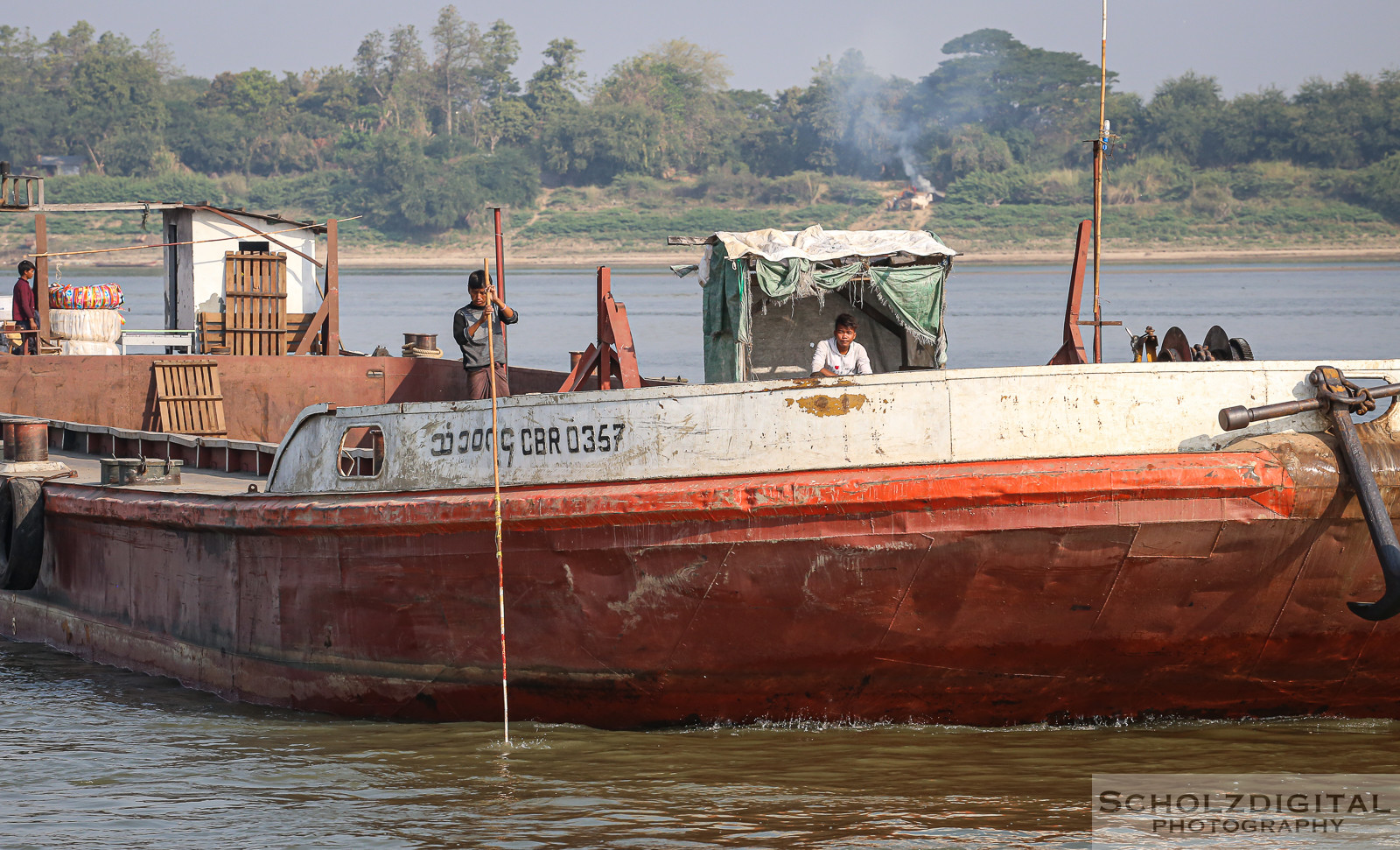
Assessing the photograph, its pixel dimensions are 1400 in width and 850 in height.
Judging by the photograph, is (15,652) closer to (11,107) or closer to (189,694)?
(189,694)

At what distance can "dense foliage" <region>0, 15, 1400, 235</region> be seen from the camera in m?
85.8

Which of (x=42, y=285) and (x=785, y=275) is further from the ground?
(x=42, y=285)

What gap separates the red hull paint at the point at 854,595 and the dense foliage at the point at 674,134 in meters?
73.3

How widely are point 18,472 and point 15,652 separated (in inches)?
52.7

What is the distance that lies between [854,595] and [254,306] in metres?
9.66

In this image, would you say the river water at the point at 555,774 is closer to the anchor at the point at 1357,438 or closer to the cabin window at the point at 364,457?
the anchor at the point at 1357,438

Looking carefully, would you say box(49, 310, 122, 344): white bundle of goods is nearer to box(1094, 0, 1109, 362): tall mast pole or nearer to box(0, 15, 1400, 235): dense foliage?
box(1094, 0, 1109, 362): tall mast pole

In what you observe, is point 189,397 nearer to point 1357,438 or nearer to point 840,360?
point 840,360

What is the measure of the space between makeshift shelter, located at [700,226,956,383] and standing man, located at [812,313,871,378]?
0.40m

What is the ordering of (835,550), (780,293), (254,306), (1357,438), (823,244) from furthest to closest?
1. (254,306)
2. (823,244)
3. (780,293)
4. (835,550)
5. (1357,438)

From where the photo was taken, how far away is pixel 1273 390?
7.08m

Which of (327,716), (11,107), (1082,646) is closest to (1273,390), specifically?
(1082,646)

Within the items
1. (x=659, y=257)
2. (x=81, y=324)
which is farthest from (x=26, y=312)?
(x=659, y=257)

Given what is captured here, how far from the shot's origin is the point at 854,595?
7062mm
